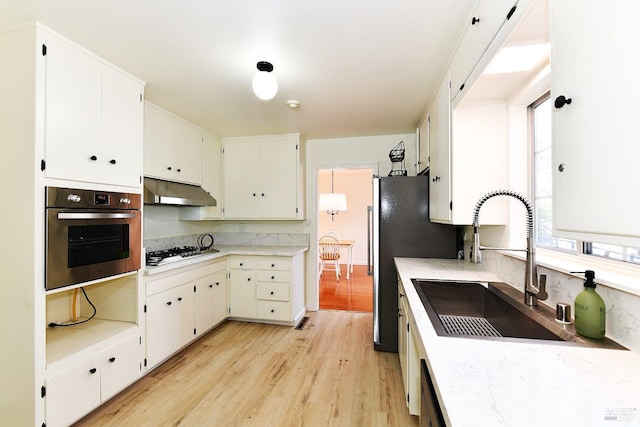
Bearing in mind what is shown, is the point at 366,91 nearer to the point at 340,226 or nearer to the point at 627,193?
the point at 627,193

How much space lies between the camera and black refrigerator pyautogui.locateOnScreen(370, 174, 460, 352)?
2547 mm

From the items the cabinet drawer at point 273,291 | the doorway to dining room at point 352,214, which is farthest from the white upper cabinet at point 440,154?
the doorway to dining room at point 352,214

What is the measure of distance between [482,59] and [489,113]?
58 cm

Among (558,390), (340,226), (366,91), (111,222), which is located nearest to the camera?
(558,390)

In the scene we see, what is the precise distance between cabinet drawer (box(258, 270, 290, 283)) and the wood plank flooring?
1.06 m

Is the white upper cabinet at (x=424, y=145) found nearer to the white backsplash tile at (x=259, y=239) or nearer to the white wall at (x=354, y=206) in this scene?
the white backsplash tile at (x=259, y=239)

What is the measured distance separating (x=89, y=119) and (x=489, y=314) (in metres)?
2.67

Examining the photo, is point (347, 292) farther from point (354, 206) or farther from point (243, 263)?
point (354, 206)

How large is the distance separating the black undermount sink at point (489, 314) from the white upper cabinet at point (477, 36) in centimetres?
115

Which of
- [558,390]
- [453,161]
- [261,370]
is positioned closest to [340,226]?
[261,370]

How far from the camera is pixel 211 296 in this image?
303 centimetres

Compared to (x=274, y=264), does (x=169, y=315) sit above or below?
below

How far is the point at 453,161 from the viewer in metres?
1.75

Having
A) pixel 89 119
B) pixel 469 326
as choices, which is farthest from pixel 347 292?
pixel 89 119
